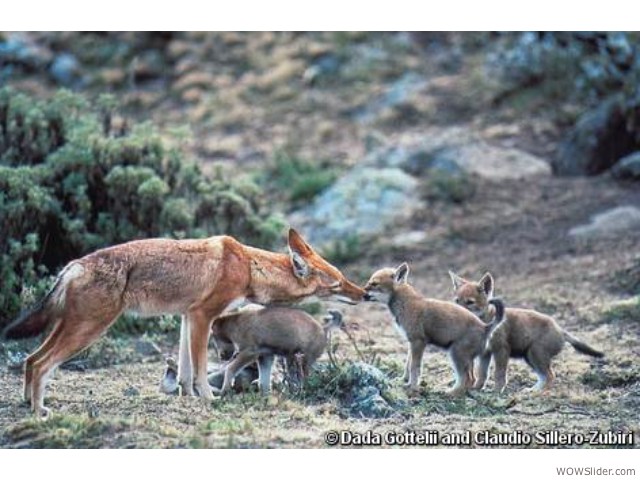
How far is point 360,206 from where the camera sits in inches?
737

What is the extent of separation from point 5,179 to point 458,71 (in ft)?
43.1

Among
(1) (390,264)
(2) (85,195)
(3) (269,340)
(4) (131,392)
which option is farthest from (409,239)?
(3) (269,340)

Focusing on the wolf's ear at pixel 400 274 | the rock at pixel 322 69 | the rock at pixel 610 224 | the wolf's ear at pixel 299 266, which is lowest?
the wolf's ear at pixel 400 274

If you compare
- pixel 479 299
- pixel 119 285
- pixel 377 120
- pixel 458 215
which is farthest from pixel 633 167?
pixel 119 285

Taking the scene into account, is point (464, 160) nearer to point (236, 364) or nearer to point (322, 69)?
point (322, 69)

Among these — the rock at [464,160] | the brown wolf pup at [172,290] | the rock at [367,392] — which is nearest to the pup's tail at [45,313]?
the brown wolf pup at [172,290]

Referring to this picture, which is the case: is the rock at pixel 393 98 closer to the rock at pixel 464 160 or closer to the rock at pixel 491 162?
the rock at pixel 464 160

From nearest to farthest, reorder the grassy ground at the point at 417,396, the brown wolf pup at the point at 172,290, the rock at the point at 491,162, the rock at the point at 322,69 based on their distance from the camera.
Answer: the grassy ground at the point at 417,396 → the brown wolf pup at the point at 172,290 → the rock at the point at 491,162 → the rock at the point at 322,69

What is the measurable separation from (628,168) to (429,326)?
8842mm

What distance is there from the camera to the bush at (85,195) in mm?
13461

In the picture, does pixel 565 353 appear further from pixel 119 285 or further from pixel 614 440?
pixel 119 285

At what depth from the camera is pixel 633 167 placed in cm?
1855

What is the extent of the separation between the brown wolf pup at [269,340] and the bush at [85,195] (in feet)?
9.85

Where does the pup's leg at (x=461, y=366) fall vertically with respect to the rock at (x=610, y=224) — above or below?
below
